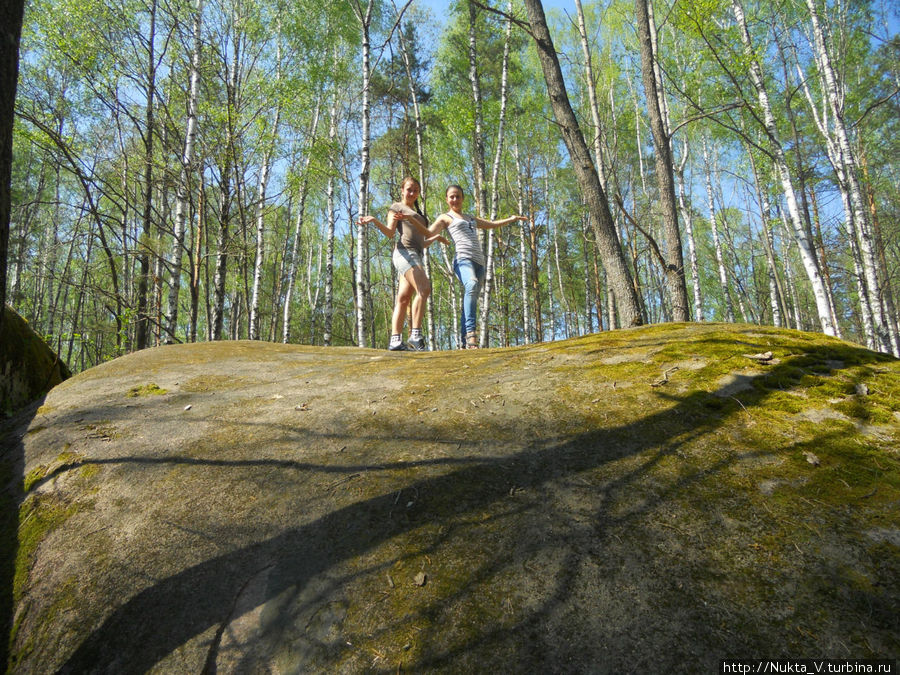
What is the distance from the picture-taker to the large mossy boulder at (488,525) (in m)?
1.11

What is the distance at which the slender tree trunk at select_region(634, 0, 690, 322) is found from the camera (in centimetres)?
504

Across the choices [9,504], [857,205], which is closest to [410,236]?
[9,504]

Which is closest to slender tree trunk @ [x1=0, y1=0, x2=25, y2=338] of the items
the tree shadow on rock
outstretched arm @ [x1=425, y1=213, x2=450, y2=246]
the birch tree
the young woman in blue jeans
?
the tree shadow on rock

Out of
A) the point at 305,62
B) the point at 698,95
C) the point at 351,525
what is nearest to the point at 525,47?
the point at 698,95

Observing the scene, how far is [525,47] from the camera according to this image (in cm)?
1670

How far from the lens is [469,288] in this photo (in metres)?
5.27

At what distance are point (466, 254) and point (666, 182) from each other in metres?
2.97

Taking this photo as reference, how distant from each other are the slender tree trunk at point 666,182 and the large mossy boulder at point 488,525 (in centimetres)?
267

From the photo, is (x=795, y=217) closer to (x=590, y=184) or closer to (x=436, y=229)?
(x=590, y=184)

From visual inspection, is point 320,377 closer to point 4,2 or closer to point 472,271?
point 4,2

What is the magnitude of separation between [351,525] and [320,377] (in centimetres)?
174

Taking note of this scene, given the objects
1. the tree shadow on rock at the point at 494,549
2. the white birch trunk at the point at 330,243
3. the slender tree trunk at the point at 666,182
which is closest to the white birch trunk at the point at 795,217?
the slender tree trunk at the point at 666,182

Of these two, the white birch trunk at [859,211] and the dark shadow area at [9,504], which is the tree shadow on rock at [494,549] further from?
the white birch trunk at [859,211]

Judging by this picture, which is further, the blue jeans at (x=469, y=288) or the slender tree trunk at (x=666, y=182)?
the blue jeans at (x=469, y=288)
